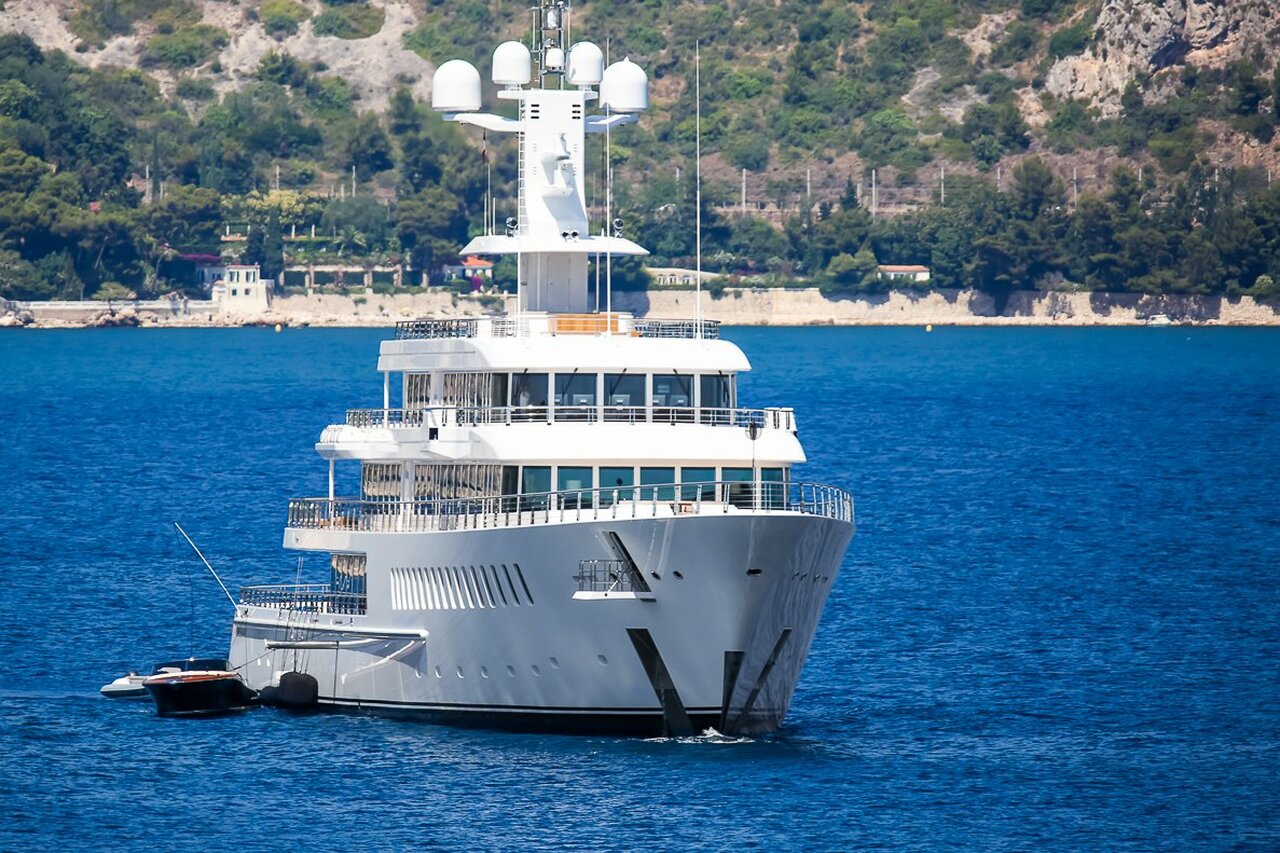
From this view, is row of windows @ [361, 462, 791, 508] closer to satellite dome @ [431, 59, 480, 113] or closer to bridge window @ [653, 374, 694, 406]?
bridge window @ [653, 374, 694, 406]

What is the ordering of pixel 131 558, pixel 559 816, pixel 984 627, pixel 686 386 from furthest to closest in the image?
pixel 131 558, pixel 984 627, pixel 686 386, pixel 559 816

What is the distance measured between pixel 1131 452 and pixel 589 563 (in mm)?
89135

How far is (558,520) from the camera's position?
48906 millimetres

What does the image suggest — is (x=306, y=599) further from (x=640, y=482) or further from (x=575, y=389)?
(x=640, y=482)

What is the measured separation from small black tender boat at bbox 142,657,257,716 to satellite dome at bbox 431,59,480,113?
41.6ft

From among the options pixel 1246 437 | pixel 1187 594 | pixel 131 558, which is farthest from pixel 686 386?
pixel 1246 437

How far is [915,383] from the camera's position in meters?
194

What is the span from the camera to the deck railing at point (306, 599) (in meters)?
55.0

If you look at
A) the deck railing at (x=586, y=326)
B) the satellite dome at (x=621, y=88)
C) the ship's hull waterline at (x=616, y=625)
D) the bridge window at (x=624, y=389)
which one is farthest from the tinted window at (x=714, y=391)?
the satellite dome at (x=621, y=88)

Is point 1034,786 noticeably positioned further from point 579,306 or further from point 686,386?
point 579,306

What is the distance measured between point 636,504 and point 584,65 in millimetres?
11896

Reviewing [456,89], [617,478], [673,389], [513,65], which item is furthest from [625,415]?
[456,89]

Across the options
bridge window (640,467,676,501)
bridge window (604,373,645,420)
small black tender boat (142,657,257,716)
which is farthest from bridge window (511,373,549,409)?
small black tender boat (142,657,257,716)

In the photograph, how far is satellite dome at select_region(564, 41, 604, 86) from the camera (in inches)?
2226
